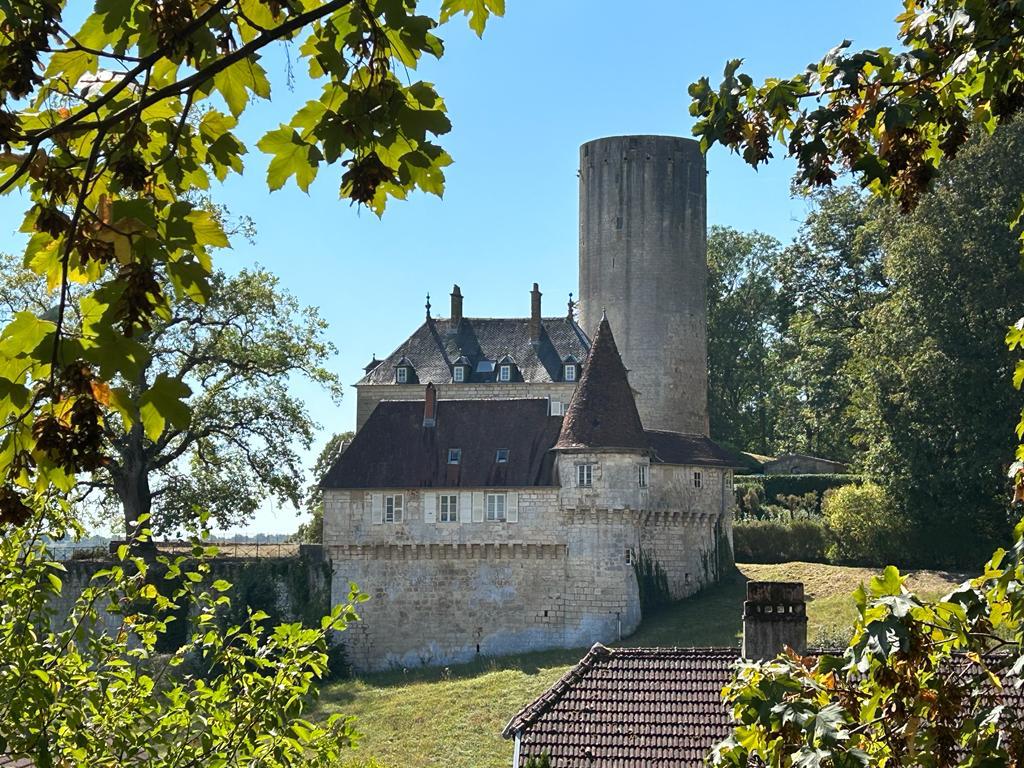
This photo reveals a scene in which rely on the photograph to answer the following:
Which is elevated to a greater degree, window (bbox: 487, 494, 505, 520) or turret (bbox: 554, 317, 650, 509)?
turret (bbox: 554, 317, 650, 509)

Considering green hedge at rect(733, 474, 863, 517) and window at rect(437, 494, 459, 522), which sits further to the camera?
green hedge at rect(733, 474, 863, 517)

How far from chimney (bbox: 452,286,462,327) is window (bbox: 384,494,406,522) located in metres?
12.1

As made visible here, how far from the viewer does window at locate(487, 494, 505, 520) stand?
1474 inches

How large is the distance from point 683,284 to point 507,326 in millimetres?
7296

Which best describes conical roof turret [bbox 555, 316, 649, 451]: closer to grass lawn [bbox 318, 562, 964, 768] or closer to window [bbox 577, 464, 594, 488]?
window [bbox 577, 464, 594, 488]

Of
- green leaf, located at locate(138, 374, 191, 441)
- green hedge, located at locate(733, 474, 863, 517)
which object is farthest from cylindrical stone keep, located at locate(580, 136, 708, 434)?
green leaf, located at locate(138, 374, 191, 441)

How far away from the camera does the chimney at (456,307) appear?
4909 centimetres

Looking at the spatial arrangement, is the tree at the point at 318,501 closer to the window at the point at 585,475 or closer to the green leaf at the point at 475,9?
the window at the point at 585,475

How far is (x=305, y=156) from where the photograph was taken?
4078 millimetres

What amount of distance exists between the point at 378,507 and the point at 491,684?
7.56 metres

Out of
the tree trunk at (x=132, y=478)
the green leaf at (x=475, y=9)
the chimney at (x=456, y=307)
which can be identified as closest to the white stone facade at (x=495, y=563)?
the tree trunk at (x=132, y=478)

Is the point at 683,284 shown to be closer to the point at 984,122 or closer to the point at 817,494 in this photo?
the point at 817,494

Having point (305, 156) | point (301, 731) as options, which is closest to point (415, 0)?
point (305, 156)

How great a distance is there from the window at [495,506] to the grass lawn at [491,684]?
12.5ft
